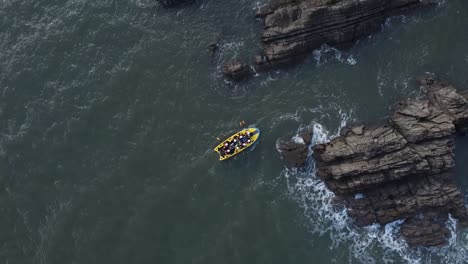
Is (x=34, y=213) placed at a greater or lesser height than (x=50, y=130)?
lesser

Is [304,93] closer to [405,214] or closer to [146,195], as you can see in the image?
Answer: [405,214]

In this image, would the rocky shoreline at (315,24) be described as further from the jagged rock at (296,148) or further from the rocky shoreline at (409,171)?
the rocky shoreline at (409,171)

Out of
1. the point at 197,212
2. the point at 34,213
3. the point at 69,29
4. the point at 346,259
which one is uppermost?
the point at 69,29

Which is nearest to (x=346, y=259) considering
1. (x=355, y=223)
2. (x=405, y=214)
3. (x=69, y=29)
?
(x=355, y=223)

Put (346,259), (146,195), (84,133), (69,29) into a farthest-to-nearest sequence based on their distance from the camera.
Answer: (69,29)
(84,133)
(146,195)
(346,259)

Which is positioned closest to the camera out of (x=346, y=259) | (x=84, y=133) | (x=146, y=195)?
(x=346, y=259)

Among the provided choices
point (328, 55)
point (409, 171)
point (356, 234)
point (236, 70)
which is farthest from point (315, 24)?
point (356, 234)

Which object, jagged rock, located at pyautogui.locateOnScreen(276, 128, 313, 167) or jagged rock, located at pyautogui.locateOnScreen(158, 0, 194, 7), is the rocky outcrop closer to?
jagged rock, located at pyautogui.locateOnScreen(276, 128, 313, 167)
